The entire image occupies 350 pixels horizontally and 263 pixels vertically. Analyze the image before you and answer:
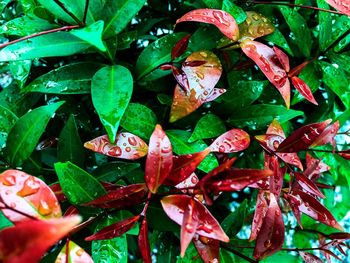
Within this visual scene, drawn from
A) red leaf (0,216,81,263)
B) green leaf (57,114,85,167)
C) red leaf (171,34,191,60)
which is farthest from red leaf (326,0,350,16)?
red leaf (0,216,81,263)

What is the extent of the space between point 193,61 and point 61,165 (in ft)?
0.88

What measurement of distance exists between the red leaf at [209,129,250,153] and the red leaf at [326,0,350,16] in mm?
239

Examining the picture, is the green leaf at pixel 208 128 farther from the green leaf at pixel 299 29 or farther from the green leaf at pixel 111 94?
the green leaf at pixel 299 29

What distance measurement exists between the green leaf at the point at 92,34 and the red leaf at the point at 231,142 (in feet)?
0.74

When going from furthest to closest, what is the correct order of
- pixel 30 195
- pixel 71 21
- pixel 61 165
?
pixel 71 21, pixel 61 165, pixel 30 195

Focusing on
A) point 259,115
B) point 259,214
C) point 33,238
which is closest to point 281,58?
point 259,115

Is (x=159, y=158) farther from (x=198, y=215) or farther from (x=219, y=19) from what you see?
(x=219, y=19)

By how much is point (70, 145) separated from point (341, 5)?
0.48m

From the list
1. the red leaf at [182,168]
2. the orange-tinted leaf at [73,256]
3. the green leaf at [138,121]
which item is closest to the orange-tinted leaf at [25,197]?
the orange-tinted leaf at [73,256]

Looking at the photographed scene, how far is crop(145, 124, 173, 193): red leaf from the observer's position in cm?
56

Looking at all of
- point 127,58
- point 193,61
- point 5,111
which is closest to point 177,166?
point 193,61

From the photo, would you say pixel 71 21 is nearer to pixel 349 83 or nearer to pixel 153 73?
pixel 153 73

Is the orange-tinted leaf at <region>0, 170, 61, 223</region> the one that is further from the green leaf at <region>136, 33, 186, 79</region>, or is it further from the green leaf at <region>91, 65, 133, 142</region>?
the green leaf at <region>136, 33, 186, 79</region>

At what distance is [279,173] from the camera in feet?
2.31
